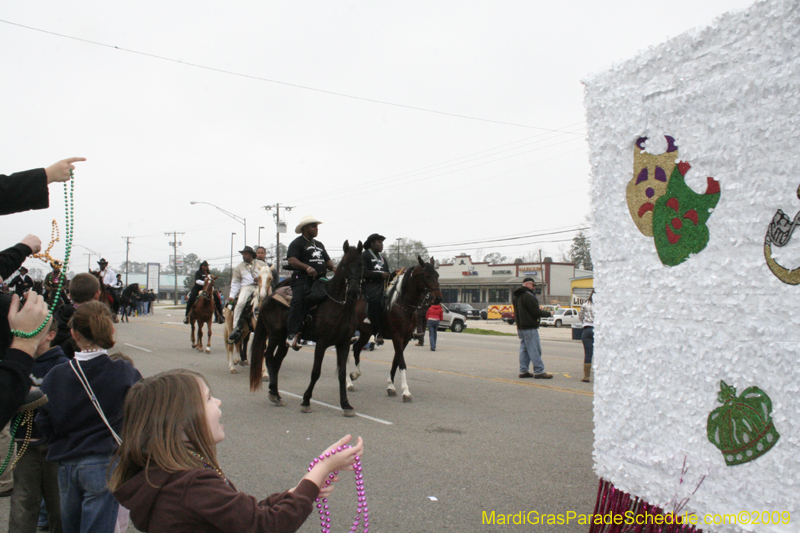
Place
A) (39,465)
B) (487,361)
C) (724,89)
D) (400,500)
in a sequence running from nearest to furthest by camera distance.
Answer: (724,89) < (39,465) < (400,500) < (487,361)

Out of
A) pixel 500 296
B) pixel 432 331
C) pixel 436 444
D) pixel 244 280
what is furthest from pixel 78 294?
pixel 500 296

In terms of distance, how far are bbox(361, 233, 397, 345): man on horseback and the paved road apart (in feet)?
4.40

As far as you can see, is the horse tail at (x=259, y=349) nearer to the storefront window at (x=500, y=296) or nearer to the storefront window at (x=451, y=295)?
the storefront window at (x=500, y=296)

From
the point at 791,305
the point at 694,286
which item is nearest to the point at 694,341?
the point at 694,286

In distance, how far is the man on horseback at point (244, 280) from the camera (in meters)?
11.3

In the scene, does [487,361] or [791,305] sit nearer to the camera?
[791,305]

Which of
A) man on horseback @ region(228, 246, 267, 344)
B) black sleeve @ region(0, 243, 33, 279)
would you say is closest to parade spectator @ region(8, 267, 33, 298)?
man on horseback @ region(228, 246, 267, 344)

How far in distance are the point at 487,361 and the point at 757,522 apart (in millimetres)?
11625

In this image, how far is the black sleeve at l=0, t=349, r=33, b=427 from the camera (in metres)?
1.82

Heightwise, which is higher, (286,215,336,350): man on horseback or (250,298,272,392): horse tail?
(286,215,336,350): man on horseback

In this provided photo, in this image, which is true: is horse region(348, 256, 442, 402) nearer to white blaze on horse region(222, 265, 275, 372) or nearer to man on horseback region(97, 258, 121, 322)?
white blaze on horse region(222, 265, 275, 372)

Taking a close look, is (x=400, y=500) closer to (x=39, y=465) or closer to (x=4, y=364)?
(x=39, y=465)

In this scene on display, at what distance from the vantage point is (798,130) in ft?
7.39

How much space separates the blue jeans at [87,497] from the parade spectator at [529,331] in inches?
344
